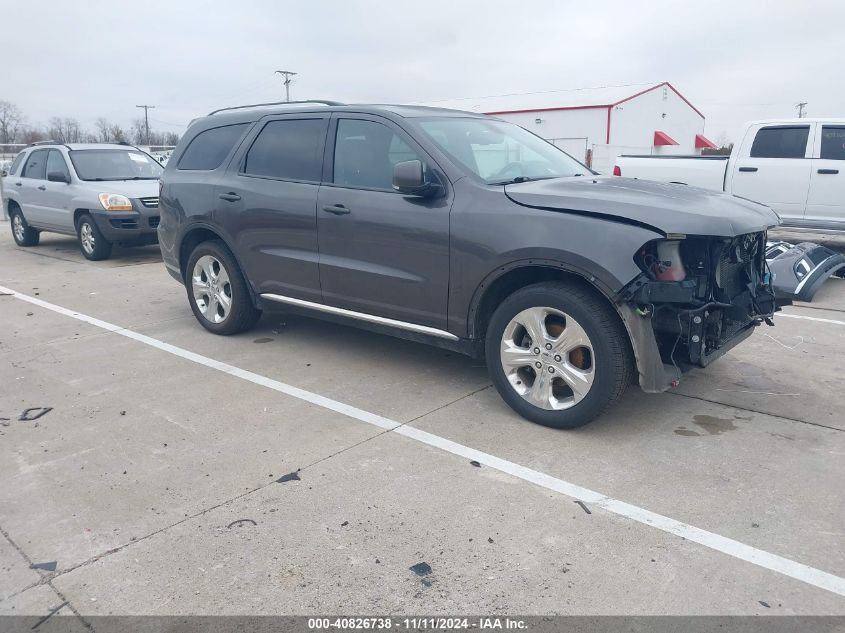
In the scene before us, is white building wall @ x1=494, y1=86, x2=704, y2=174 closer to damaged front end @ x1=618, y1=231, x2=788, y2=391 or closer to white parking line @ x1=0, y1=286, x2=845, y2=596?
damaged front end @ x1=618, y1=231, x2=788, y2=391

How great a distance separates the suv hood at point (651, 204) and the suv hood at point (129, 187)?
26.4 feet

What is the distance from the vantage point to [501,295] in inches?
171

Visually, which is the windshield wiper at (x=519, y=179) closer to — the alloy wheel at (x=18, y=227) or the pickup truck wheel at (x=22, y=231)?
the pickup truck wheel at (x=22, y=231)

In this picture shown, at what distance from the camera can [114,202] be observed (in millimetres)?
10469

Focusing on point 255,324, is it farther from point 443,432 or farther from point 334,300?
point 443,432

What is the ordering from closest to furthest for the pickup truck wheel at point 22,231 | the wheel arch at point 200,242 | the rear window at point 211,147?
the wheel arch at point 200,242 → the rear window at point 211,147 → the pickup truck wheel at point 22,231

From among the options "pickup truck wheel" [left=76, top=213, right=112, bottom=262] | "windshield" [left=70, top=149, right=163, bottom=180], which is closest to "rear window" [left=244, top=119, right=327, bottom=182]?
"pickup truck wheel" [left=76, top=213, right=112, bottom=262]

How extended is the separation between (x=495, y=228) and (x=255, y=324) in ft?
10.3

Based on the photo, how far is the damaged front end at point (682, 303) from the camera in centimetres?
367

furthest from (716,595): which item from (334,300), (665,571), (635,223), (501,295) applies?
(334,300)

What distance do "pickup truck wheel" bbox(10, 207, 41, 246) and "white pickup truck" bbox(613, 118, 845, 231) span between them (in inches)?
407

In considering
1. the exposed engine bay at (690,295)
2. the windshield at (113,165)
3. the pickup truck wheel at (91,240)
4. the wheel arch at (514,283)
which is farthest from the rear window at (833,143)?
the pickup truck wheel at (91,240)

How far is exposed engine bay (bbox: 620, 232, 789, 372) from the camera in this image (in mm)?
3672

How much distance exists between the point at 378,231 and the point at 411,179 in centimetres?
56
